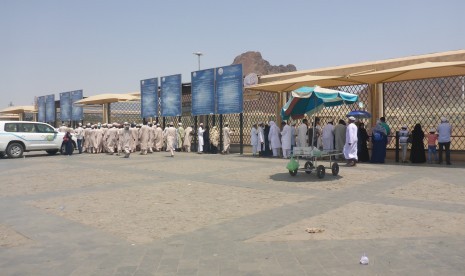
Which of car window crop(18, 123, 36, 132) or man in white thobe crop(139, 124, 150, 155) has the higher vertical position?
car window crop(18, 123, 36, 132)

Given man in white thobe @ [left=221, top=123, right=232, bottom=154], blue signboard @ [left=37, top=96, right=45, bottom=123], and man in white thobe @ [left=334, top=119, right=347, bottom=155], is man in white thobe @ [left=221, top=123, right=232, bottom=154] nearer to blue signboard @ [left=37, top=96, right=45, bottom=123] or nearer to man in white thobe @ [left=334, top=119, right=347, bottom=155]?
man in white thobe @ [left=334, top=119, right=347, bottom=155]

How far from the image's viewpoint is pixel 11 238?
186 inches

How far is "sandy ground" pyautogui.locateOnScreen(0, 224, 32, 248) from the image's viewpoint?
4.50 m

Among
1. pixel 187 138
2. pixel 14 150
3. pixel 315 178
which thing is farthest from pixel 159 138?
pixel 315 178

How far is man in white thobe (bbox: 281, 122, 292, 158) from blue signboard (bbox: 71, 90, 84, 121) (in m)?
15.8

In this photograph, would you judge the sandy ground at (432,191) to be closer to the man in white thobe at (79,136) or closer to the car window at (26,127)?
the car window at (26,127)

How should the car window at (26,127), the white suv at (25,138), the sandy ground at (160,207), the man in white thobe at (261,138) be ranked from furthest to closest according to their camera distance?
the car window at (26,127) < the white suv at (25,138) < the man in white thobe at (261,138) < the sandy ground at (160,207)

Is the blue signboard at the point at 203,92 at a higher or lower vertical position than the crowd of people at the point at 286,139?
higher

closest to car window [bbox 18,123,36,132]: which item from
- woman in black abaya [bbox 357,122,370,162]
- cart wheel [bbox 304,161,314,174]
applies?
cart wheel [bbox 304,161,314,174]

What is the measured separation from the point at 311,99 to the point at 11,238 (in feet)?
24.7

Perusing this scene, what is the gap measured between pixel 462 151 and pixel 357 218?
28.9 ft

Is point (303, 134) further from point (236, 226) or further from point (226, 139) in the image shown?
point (236, 226)

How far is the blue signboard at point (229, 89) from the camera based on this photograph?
16453mm

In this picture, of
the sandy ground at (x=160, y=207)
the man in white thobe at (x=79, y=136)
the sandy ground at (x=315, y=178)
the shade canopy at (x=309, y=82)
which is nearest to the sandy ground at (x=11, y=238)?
the sandy ground at (x=160, y=207)
